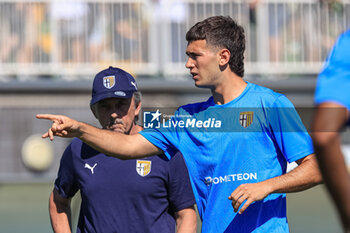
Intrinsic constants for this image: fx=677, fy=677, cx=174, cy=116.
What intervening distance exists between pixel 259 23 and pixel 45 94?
408 centimetres

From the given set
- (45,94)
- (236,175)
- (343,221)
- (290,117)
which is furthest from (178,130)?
(45,94)

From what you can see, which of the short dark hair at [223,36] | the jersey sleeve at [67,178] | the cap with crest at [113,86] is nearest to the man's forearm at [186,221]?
the jersey sleeve at [67,178]

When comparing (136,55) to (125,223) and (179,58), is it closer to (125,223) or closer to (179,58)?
(179,58)

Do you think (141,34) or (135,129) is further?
(141,34)

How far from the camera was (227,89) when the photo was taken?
378 cm

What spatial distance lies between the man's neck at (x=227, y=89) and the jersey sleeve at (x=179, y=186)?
502 mm

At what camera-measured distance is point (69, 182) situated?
4.20 m

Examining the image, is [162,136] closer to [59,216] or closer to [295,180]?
[295,180]

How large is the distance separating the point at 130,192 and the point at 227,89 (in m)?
0.85

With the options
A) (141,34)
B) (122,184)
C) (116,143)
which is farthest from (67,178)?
(141,34)

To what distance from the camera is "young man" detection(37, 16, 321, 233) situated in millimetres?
3518

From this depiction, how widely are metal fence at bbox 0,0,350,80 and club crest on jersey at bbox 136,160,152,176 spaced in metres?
8.31

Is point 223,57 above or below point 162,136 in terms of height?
above

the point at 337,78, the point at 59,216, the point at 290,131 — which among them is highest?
the point at 337,78
